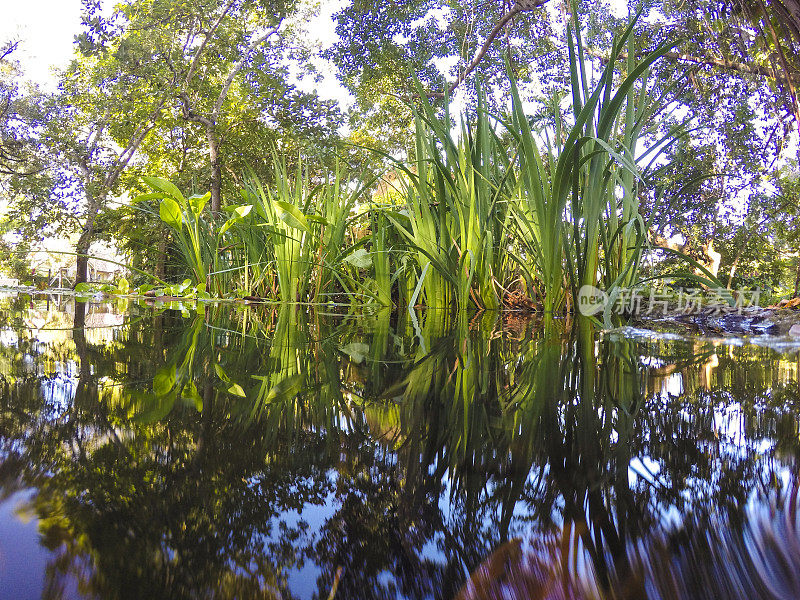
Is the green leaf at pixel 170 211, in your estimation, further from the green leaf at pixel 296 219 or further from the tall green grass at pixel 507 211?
the green leaf at pixel 296 219

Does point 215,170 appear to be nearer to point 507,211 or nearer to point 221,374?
point 507,211

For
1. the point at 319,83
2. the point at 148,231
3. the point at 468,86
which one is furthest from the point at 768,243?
the point at 148,231

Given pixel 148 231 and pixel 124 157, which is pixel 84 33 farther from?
pixel 124 157

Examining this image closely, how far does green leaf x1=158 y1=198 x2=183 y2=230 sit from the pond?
1.79m

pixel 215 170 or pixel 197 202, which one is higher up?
pixel 215 170

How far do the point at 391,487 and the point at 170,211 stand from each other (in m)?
2.12

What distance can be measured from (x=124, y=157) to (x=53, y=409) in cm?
819

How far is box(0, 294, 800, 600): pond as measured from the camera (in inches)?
5.0

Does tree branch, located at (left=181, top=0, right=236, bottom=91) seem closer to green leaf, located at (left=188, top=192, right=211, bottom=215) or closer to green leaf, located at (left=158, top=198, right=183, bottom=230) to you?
green leaf, located at (left=188, top=192, right=211, bottom=215)

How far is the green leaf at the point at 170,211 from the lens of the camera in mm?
2016

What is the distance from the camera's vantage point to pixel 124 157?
7266 millimetres

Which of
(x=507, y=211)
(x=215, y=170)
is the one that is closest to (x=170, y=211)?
(x=507, y=211)

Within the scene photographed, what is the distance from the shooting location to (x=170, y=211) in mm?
2049

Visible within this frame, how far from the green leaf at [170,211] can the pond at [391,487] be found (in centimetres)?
179
